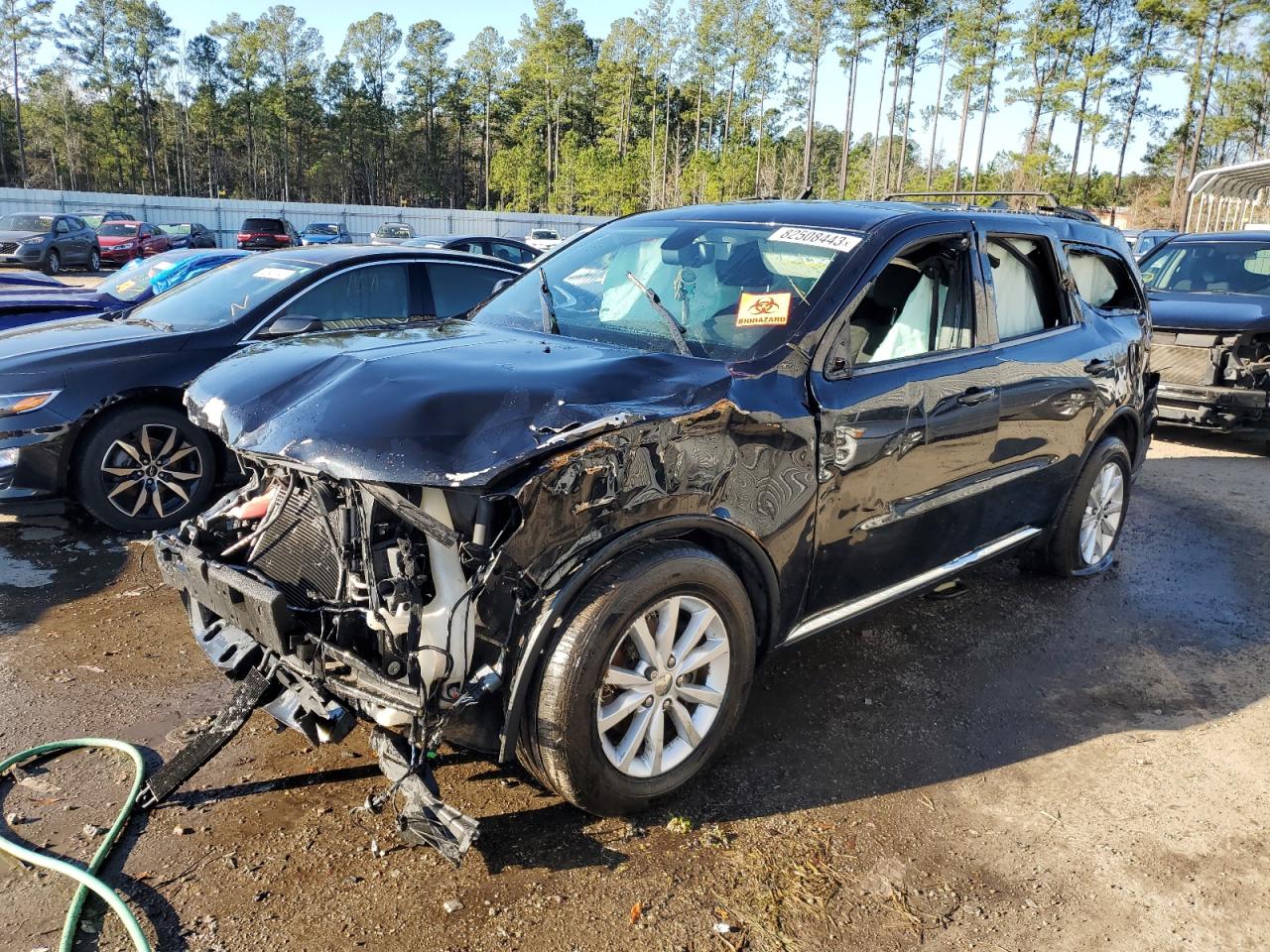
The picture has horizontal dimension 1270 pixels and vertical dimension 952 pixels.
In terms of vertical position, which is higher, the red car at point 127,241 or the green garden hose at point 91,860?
the red car at point 127,241

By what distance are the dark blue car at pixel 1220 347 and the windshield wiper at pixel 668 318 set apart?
667 cm

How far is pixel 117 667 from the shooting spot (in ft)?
12.7

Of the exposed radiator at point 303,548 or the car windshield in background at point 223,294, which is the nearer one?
the exposed radiator at point 303,548

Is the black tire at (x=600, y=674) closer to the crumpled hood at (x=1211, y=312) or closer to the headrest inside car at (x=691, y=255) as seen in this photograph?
the headrest inside car at (x=691, y=255)

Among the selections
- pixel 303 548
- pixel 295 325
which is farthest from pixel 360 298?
pixel 303 548

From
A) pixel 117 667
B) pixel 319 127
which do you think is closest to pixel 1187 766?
pixel 117 667

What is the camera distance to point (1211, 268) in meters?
9.75

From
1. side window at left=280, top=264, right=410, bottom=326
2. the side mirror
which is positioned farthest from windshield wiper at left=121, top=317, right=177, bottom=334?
the side mirror

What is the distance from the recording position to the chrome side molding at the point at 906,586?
340 centimetres

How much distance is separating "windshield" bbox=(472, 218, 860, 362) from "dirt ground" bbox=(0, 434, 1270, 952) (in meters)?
1.50

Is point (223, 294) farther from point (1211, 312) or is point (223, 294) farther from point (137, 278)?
Result: point (1211, 312)

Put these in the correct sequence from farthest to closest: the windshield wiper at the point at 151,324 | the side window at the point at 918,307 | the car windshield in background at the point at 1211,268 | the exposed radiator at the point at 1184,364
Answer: the car windshield in background at the point at 1211,268, the exposed radiator at the point at 1184,364, the windshield wiper at the point at 151,324, the side window at the point at 918,307

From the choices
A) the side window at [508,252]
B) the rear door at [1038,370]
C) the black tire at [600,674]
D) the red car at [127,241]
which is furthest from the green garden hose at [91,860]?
the red car at [127,241]

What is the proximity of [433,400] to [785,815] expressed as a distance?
174cm
